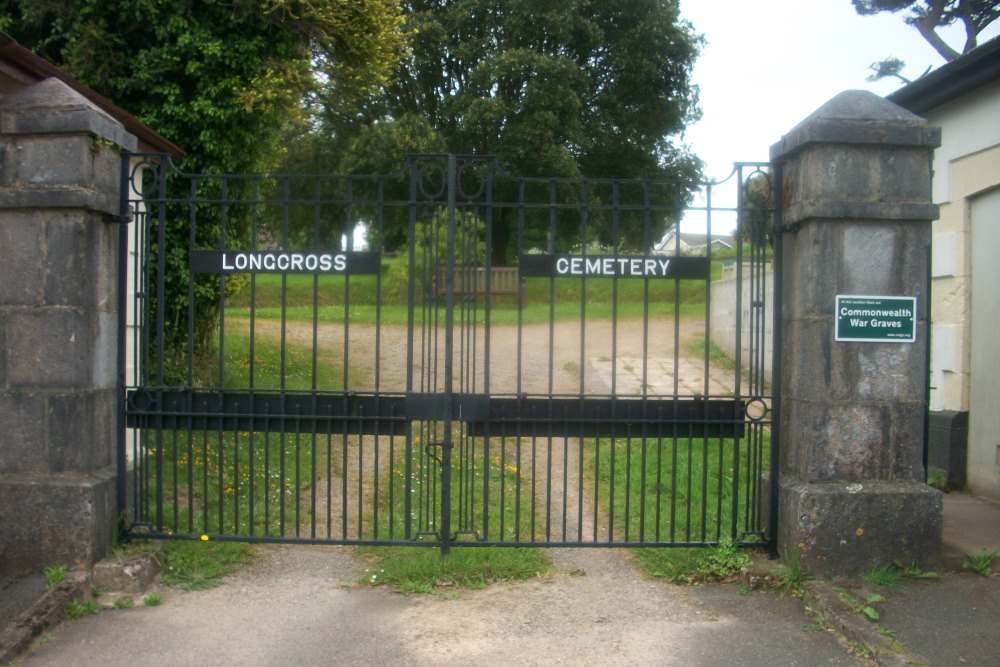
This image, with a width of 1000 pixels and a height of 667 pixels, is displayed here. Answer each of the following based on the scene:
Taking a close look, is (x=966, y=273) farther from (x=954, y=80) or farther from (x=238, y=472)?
(x=238, y=472)

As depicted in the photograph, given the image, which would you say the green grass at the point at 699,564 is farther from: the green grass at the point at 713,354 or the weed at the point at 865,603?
the green grass at the point at 713,354

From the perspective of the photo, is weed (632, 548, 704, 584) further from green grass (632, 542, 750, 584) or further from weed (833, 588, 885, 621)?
weed (833, 588, 885, 621)

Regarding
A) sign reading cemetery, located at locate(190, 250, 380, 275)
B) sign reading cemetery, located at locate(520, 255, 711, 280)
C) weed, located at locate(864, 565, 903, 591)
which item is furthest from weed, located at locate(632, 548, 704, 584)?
sign reading cemetery, located at locate(190, 250, 380, 275)

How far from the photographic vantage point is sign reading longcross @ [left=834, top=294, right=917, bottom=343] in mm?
5617

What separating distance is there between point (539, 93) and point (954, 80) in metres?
15.7

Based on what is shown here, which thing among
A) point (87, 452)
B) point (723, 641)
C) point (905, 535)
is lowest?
point (723, 641)

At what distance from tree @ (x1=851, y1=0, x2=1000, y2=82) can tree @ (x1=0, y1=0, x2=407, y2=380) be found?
39.7 feet

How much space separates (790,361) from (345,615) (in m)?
3.08

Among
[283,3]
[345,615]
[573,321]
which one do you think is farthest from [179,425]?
[573,321]

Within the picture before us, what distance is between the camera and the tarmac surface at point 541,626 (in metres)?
4.68

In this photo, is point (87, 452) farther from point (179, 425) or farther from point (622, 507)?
point (622, 507)

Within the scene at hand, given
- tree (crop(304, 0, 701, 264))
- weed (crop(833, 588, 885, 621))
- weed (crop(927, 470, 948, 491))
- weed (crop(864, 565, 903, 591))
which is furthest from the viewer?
tree (crop(304, 0, 701, 264))

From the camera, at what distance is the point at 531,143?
74.8 feet

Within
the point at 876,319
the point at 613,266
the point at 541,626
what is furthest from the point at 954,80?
the point at 541,626
